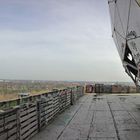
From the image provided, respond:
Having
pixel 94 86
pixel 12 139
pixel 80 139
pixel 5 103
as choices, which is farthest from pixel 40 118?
pixel 94 86

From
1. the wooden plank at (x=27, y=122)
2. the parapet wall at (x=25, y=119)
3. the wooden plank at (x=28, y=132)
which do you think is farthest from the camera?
the wooden plank at (x=27, y=122)

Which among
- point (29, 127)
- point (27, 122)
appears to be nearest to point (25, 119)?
point (27, 122)

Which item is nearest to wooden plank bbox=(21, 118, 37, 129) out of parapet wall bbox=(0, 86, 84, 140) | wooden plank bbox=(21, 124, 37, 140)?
parapet wall bbox=(0, 86, 84, 140)

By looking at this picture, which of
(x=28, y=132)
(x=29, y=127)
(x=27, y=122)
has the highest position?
(x=27, y=122)

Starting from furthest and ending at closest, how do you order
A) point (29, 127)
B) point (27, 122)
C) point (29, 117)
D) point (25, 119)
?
point (29, 117)
point (29, 127)
point (27, 122)
point (25, 119)

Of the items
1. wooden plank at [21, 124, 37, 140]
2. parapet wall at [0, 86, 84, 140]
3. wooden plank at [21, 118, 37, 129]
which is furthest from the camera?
wooden plank at [21, 118, 37, 129]

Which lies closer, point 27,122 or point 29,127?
point 27,122

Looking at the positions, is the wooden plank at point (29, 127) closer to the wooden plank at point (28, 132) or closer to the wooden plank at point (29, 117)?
the wooden plank at point (28, 132)

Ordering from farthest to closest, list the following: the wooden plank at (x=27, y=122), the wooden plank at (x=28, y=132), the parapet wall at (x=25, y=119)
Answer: the wooden plank at (x=27, y=122) → the wooden plank at (x=28, y=132) → the parapet wall at (x=25, y=119)

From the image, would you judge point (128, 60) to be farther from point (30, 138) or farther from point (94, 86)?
point (94, 86)

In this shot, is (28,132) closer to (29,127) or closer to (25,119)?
(29,127)

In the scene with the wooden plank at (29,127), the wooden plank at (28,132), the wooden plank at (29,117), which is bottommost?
the wooden plank at (28,132)

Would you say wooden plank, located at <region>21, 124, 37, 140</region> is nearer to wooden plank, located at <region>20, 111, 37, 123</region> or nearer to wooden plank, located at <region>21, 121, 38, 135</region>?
wooden plank, located at <region>21, 121, 38, 135</region>

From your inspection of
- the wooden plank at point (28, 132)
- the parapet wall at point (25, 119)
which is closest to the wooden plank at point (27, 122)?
the parapet wall at point (25, 119)
